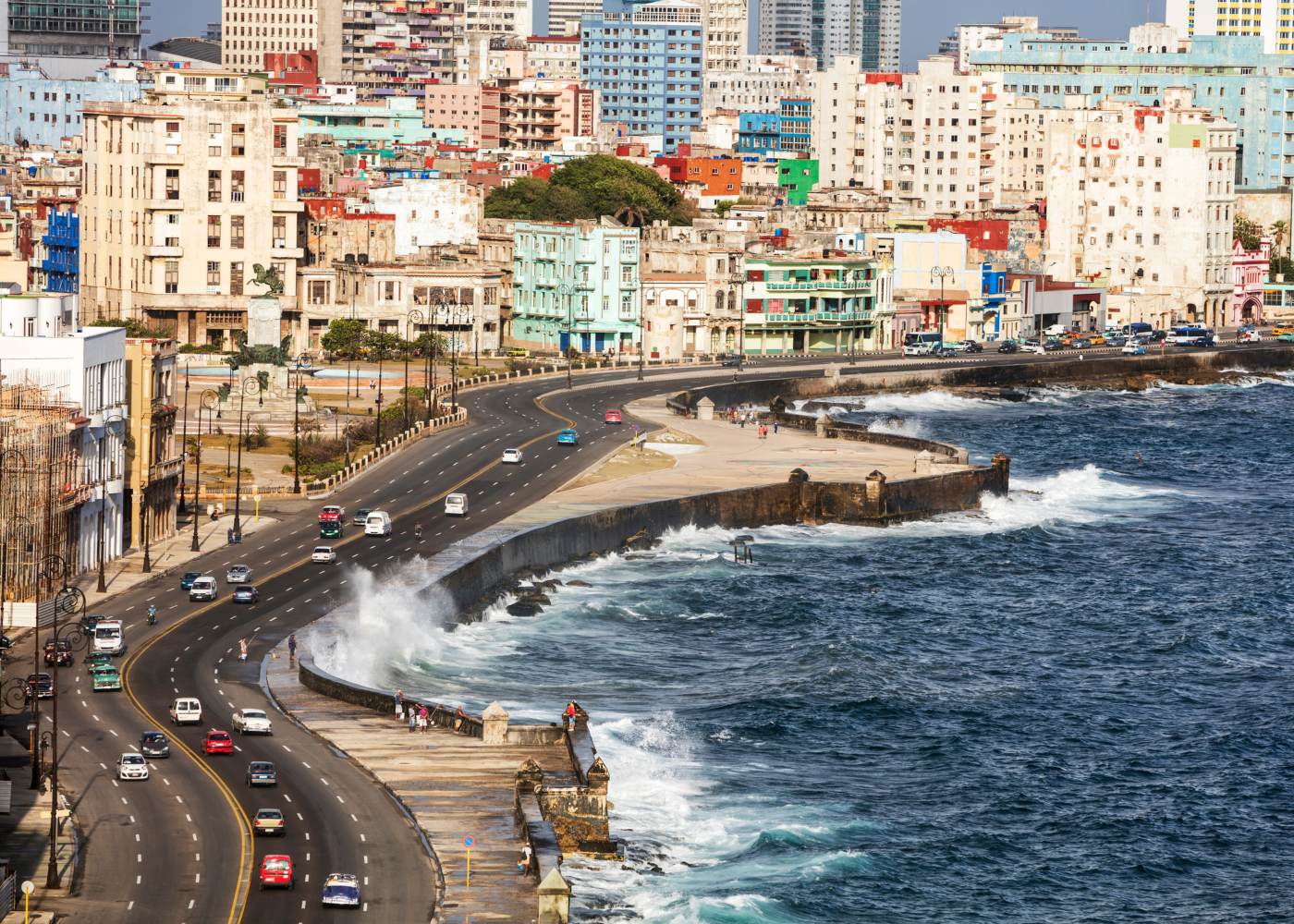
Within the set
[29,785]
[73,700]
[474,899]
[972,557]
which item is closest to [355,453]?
[972,557]

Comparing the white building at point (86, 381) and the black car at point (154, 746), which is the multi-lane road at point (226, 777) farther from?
the white building at point (86, 381)

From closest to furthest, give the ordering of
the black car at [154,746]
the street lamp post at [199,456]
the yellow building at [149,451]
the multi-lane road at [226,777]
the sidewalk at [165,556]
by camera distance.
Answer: the multi-lane road at [226,777] < the black car at [154,746] < the sidewalk at [165,556] < the yellow building at [149,451] < the street lamp post at [199,456]

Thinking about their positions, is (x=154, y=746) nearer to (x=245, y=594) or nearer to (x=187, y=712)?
(x=187, y=712)

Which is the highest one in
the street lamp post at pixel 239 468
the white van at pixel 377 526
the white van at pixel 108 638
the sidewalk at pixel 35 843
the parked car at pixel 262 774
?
the street lamp post at pixel 239 468

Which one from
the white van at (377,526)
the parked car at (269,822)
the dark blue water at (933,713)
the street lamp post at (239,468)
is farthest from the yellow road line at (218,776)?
the dark blue water at (933,713)

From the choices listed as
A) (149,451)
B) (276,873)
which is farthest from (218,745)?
(149,451)
